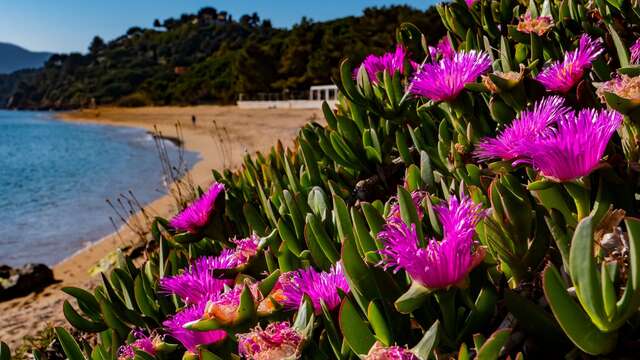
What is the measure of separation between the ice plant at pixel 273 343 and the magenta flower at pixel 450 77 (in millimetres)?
534

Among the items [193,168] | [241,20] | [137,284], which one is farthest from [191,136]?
[241,20]

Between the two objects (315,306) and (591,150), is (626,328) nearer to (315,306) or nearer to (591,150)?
(591,150)

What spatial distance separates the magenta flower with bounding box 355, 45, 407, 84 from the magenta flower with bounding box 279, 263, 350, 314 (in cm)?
82

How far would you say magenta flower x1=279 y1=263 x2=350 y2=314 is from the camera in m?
0.77

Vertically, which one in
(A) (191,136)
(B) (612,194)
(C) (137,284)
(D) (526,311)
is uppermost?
(B) (612,194)

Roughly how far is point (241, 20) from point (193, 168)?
409 ft

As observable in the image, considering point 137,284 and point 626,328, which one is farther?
point 137,284

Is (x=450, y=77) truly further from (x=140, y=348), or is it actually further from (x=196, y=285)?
(x=140, y=348)

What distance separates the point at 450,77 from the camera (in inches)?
41.9

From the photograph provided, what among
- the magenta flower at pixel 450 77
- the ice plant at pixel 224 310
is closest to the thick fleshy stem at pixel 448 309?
the ice plant at pixel 224 310

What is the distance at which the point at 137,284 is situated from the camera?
3.63ft

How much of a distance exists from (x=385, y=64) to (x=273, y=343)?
1.02 meters

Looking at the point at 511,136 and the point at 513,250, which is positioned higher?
the point at 511,136

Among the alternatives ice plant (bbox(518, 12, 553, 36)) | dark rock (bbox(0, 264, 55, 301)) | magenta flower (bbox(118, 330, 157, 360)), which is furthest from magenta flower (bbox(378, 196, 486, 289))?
dark rock (bbox(0, 264, 55, 301))
